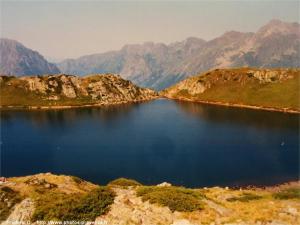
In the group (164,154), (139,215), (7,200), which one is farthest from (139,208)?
(164,154)

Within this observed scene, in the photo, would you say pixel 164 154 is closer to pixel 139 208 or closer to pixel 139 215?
pixel 139 208

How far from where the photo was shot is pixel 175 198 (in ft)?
139

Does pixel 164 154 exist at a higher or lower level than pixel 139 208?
lower

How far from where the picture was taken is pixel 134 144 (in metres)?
161

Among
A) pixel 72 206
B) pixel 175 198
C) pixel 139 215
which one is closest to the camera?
pixel 139 215

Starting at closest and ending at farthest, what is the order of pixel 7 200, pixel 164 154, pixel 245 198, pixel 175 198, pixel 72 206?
1. pixel 72 206
2. pixel 175 198
3. pixel 7 200
4. pixel 245 198
5. pixel 164 154

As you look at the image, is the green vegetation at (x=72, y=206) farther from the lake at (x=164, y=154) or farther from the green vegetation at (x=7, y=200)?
the lake at (x=164, y=154)

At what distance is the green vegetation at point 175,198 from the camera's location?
40.3 metres

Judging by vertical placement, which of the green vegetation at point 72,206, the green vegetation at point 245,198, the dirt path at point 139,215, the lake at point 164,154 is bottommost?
the lake at point 164,154

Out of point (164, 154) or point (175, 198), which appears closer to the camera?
point (175, 198)

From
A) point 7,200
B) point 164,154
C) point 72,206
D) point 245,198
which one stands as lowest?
point 164,154

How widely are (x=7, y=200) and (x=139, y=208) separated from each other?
16.4 m

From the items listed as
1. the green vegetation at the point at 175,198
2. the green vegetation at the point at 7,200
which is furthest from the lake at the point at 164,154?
the green vegetation at the point at 7,200

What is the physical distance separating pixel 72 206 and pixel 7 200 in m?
9.16
